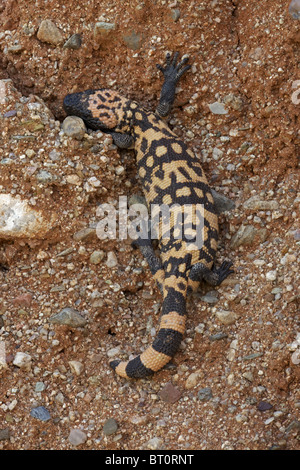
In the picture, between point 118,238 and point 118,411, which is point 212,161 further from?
point 118,411

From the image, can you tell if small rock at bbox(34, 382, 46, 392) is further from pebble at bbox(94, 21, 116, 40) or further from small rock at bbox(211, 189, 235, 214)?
pebble at bbox(94, 21, 116, 40)

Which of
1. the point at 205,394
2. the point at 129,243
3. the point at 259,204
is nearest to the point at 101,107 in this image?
the point at 129,243

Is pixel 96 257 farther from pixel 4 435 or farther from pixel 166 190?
pixel 4 435

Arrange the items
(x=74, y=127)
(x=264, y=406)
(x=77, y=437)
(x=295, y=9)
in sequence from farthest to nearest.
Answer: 1. (x=74, y=127)
2. (x=295, y=9)
3. (x=77, y=437)
4. (x=264, y=406)

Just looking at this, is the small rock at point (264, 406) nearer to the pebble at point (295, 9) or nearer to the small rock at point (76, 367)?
the small rock at point (76, 367)

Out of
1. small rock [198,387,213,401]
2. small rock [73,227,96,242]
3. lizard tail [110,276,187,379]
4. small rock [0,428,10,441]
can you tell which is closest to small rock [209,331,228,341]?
lizard tail [110,276,187,379]

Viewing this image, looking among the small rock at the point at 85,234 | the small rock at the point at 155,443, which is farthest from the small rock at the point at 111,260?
the small rock at the point at 155,443
